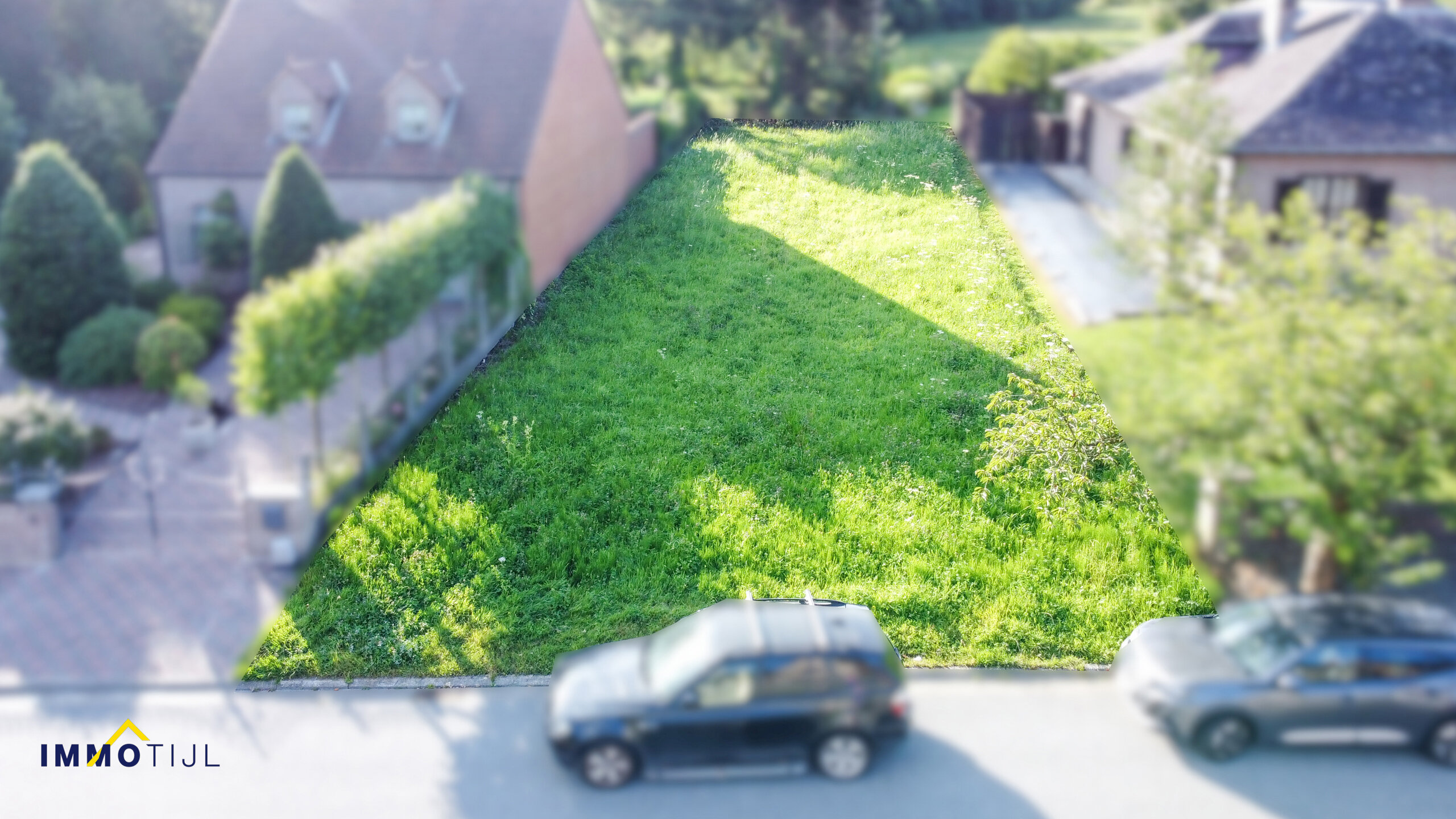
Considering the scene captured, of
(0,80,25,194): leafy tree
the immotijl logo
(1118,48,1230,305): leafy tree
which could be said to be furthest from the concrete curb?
(1118,48,1230,305): leafy tree

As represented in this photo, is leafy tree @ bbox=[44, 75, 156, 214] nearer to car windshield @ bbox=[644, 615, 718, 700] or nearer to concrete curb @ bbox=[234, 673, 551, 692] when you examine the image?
car windshield @ bbox=[644, 615, 718, 700]

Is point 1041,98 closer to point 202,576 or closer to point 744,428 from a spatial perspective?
point 744,428

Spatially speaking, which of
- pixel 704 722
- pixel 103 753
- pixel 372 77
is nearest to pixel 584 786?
pixel 704 722

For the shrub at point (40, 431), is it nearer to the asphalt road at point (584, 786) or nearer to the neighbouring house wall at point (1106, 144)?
the asphalt road at point (584, 786)

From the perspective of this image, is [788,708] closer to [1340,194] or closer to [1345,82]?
[1340,194]

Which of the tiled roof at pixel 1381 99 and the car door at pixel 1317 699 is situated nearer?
the tiled roof at pixel 1381 99

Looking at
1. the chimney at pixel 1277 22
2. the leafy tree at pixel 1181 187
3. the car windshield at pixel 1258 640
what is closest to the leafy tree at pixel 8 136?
the leafy tree at pixel 1181 187

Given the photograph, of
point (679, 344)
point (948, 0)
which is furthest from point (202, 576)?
point (948, 0)
